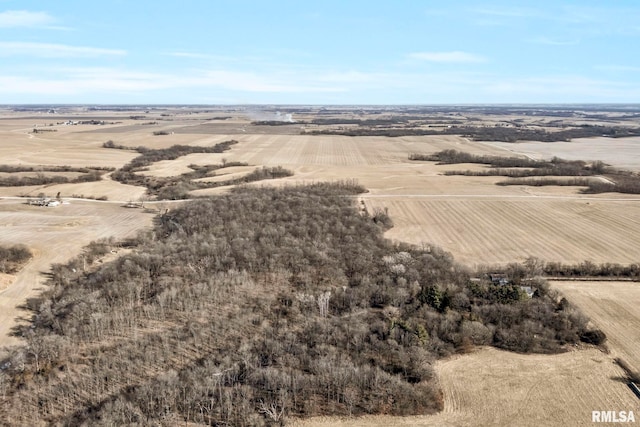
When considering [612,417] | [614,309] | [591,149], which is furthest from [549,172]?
[612,417]

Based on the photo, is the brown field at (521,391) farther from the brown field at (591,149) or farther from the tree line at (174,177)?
the brown field at (591,149)

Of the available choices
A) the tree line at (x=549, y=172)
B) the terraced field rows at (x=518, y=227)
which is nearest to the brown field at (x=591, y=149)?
the tree line at (x=549, y=172)

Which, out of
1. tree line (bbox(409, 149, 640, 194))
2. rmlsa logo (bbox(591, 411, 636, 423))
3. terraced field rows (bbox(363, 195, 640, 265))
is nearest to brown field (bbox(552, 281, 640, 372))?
rmlsa logo (bbox(591, 411, 636, 423))

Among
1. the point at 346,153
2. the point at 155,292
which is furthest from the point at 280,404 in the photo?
the point at 346,153

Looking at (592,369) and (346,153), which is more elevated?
(346,153)

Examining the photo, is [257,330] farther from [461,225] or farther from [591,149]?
[591,149]

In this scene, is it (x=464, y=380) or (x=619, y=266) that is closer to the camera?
(x=464, y=380)

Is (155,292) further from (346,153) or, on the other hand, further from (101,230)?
(346,153)
